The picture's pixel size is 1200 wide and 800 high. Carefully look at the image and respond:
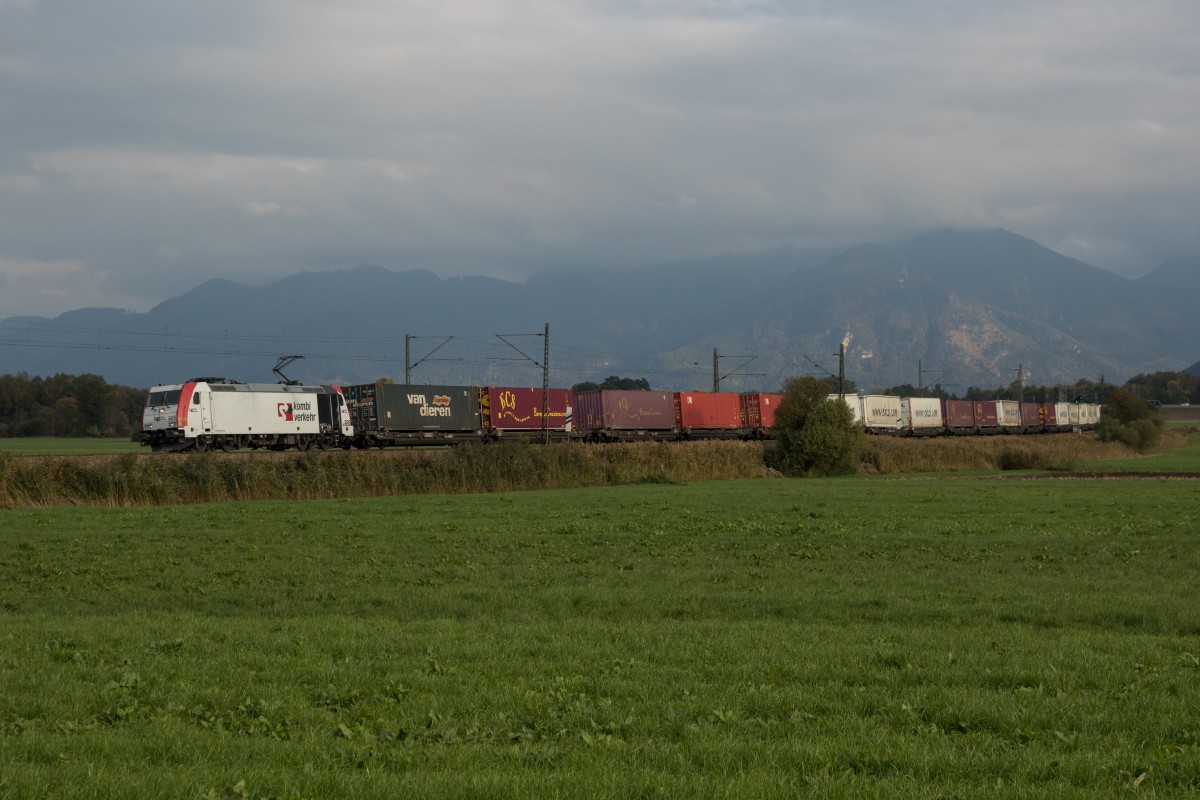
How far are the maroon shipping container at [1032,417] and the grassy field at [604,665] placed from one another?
95.1m

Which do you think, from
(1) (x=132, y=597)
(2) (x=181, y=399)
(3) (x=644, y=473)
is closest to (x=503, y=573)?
(1) (x=132, y=597)

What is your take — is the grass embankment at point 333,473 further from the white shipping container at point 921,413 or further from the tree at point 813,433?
the white shipping container at point 921,413

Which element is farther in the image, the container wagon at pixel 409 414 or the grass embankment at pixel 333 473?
the container wagon at pixel 409 414

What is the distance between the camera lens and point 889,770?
641 cm

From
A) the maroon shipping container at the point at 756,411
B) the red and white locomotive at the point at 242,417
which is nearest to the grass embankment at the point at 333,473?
the red and white locomotive at the point at 242,417

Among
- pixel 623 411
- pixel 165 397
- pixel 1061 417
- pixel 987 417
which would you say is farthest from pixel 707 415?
pixel 1061 417

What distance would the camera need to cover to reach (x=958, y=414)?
99.6 meters

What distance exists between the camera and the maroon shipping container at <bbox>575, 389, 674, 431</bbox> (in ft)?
220

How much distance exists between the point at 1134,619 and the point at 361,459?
103ft

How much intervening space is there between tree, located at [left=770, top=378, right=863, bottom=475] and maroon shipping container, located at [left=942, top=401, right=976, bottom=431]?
149 ft

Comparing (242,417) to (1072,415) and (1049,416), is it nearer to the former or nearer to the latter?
(1049,416)

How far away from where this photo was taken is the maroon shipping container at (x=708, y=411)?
7256cm

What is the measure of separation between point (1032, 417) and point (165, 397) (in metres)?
93.1

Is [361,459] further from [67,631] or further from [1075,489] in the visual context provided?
[67,631]
